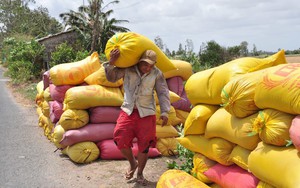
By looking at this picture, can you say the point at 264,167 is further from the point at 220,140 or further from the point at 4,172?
the point at 4,172

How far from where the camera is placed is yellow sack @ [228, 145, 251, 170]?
2.73 m

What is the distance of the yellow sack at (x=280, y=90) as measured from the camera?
7.23 feet

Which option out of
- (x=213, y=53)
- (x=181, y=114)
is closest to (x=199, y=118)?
(x=181, y=114)

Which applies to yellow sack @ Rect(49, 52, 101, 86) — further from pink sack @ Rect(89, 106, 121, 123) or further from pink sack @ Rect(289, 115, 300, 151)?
pink sack @ Rect(289, 115, 300, 151)

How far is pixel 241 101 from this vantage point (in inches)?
105

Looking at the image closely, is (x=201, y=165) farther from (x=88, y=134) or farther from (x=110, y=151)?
(x=88, y=134)

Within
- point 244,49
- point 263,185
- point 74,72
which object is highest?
point 74,72

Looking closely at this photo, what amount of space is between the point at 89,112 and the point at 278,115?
3.22 meters

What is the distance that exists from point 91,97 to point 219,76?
2.22 m

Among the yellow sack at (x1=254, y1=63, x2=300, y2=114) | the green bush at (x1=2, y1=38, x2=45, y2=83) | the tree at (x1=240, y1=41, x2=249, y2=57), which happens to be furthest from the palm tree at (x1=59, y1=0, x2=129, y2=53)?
the yellow sack at (x1=254, y1=63, x2=300, y2=114)

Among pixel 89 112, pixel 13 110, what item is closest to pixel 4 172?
pixel 89 112

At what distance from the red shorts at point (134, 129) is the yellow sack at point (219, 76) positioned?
65cm

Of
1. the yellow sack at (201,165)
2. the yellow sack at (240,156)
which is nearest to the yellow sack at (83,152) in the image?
the yellow sack at (201,165)

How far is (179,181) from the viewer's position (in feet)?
10.9
